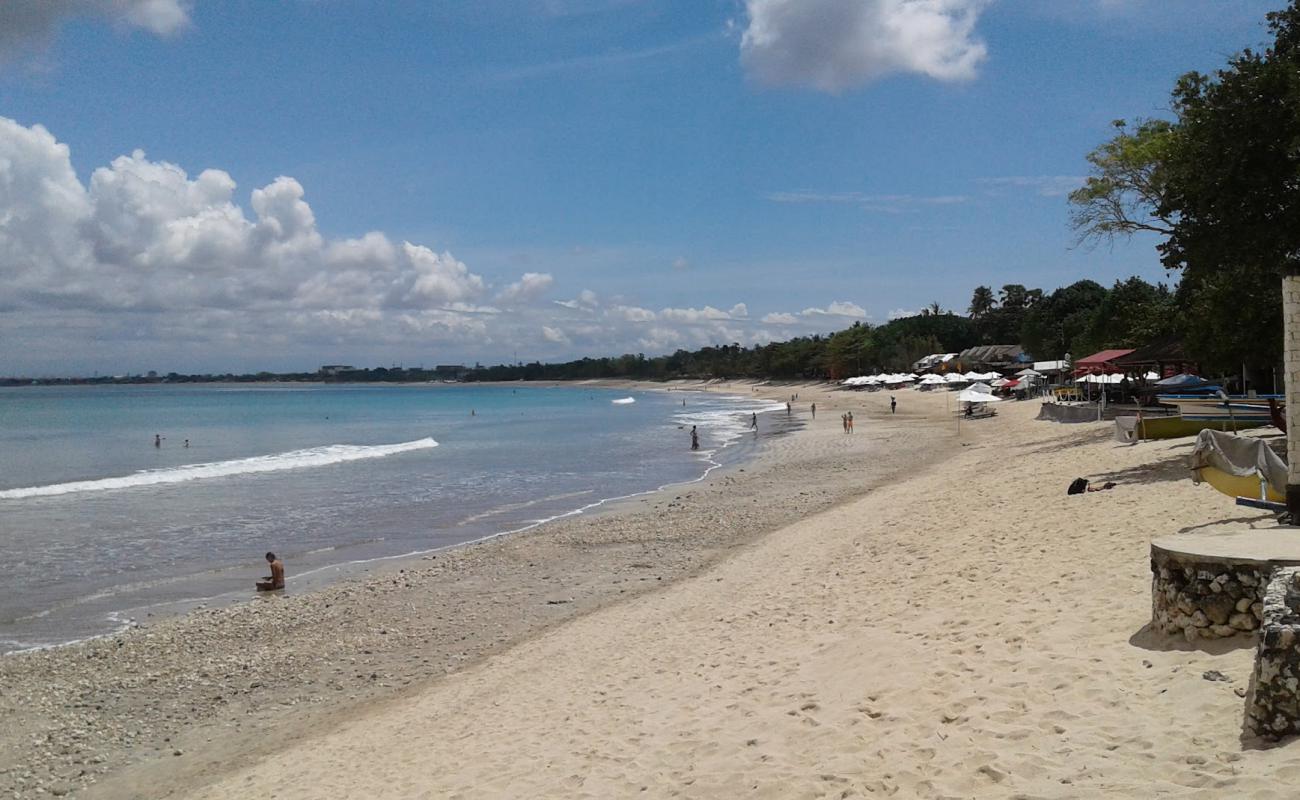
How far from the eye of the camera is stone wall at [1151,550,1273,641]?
5.54 meters

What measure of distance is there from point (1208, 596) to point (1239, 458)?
200 inches

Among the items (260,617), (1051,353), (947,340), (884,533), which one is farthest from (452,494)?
(947,340)

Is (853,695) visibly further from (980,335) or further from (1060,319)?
(980,335)

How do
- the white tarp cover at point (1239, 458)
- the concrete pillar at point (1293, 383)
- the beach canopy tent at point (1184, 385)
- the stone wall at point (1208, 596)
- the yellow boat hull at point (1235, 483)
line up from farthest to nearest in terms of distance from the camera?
1. the beach canopy tent at point (1184, 385)
2. the yellow boat hull at point (1235, 483)
3. the white tarp cover at point (1239, 458)
4. the concrete pillar at point (1293, 383)
5. the stone wall at point (1208, 596)

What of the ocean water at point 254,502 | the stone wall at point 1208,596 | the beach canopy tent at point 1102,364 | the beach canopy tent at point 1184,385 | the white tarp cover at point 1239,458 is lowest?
the ocean water at point 254,502

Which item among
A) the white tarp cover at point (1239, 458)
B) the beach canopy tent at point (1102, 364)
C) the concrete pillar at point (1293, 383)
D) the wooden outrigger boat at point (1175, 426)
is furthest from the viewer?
the beach canopy tent at point (1102, 364)

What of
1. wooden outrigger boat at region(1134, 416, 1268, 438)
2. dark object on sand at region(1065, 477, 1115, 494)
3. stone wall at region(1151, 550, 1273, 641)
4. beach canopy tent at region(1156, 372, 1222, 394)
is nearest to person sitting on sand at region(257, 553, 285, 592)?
dark object on sand at region(1065, 477, 1115, 494)

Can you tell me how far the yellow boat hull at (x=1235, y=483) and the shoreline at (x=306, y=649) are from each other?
24.4ft

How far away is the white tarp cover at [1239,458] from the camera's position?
30.4ft

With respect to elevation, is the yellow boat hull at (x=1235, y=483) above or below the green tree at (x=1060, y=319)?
below

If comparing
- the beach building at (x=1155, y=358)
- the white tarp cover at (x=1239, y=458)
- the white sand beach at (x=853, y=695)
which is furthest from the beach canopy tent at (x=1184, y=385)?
the white tarp cover at (x=1239, y=458)

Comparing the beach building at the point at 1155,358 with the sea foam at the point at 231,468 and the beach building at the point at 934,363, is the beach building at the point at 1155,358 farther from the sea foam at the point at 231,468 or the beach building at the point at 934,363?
the beach building at the point at 934,363

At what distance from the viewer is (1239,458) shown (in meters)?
9.75

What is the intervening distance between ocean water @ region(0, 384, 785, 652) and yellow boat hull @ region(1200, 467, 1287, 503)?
1385 cm
